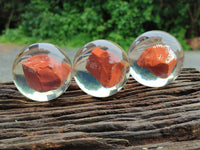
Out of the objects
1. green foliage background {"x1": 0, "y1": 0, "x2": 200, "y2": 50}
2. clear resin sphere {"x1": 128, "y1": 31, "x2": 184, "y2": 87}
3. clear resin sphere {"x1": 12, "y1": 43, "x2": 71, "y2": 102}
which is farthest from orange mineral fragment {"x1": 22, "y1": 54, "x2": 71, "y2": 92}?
green foliage background {"x1": 0, "y1": 0, "x2": 200, "y2": 50}

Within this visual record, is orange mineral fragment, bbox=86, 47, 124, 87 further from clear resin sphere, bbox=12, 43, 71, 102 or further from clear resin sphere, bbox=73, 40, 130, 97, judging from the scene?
A: clear resin sphere, bbox=12, 43, 71, 102

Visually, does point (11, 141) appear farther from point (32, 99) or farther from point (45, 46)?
point (45, 46)

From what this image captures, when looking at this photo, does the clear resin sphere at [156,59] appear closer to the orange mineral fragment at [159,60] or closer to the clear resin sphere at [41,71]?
the orange mineral fragment at [159,60]

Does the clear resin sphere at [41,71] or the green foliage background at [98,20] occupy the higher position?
the clear resin sphere at [41,71]

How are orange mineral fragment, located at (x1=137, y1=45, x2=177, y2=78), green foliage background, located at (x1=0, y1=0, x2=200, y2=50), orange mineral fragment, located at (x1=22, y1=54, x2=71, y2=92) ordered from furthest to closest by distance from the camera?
green foliage background, located at (x1=0, y1=0, x2=200, y2=50)
orange mineral fragment, located at (x1=137, y1=45, x2=177, y2=78)
orange mineral fragment, located at (x1=22, y1=54, x2=71, y2=92)

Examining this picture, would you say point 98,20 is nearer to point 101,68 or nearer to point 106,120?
point 101,68

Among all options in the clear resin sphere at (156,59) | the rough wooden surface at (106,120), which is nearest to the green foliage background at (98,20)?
the clear resin sphere at (156,59)
